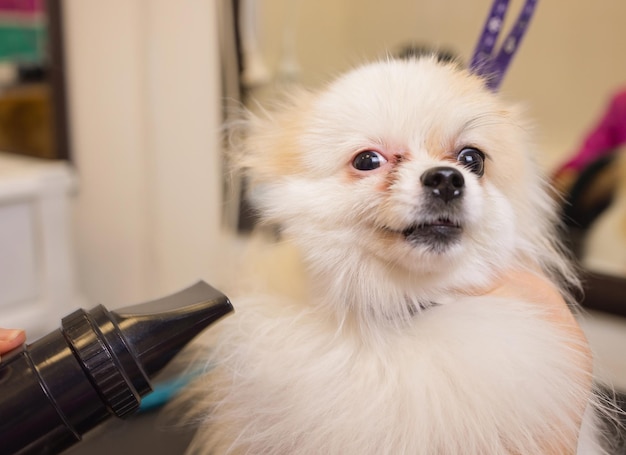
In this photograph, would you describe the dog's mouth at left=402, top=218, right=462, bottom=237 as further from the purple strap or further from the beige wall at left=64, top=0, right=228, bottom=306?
the beige wall at left=64, top=0, right=228, bottom=306

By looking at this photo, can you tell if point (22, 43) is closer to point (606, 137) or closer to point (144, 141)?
point (144, 141)

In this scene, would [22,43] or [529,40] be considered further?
[529,40]

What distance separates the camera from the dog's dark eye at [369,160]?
433mm

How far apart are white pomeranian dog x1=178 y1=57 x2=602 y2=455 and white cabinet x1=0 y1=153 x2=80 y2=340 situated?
73 cm

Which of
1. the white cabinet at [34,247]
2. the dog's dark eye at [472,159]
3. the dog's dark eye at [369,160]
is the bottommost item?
the white cabinet at [34,247]

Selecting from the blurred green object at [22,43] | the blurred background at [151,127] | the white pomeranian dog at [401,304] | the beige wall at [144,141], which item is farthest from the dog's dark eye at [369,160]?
the blurred green object at [22,43]

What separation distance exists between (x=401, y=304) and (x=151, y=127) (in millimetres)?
965

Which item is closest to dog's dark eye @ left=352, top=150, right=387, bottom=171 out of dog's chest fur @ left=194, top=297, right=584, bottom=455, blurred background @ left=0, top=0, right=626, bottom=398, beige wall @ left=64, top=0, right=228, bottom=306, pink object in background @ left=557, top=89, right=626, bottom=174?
dog's chest fur @ left=194, top=297, right=584, bottom=455

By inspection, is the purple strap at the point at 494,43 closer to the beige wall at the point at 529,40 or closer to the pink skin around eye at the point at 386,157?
the pink skin around eye at the point at 386,157

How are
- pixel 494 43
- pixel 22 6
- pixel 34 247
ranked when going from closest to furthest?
pixel 494 43 < pixel 34 247 < pixel 22 6

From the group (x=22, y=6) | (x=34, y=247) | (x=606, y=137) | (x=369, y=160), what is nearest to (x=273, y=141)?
(x=369, y=160)

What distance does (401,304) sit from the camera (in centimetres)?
43

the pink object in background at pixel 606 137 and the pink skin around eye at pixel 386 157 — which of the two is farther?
the pink object in background at pixel 606 137

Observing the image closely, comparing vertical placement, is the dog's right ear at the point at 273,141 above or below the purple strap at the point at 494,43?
below
